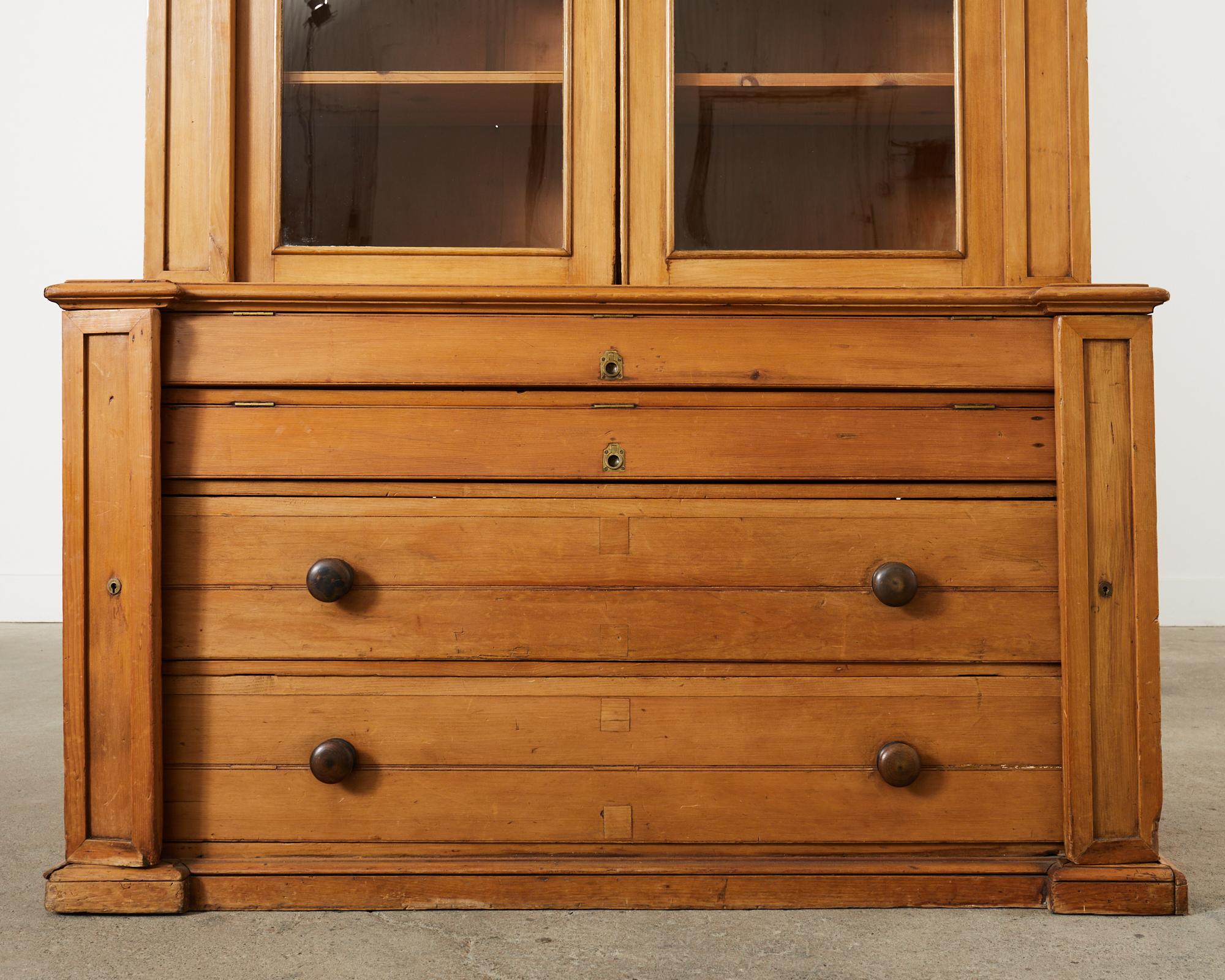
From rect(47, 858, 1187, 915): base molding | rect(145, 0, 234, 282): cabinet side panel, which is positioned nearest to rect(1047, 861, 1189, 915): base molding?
rect(47, 858, 1187, 915): base molding

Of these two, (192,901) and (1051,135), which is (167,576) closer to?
(192,901)

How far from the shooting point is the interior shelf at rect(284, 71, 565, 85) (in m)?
1.61

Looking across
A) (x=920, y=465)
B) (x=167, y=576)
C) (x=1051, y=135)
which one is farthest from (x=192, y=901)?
(x=1051, y=135)

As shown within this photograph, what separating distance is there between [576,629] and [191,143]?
3.34ft

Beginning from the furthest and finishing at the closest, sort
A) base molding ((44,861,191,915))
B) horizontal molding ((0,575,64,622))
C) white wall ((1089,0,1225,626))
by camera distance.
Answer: horizontal molding ((0,575,64,622)) < white wall ((1089,0,1225,626)) < base molding ((44,861,191,915))

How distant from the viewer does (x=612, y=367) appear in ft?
4.98

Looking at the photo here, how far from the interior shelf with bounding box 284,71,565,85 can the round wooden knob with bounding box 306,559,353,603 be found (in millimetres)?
817

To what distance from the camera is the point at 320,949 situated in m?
1.38

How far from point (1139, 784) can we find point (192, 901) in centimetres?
149

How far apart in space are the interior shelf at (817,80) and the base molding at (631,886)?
1283 millimetres

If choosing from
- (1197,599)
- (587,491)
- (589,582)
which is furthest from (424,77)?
(1197,599)

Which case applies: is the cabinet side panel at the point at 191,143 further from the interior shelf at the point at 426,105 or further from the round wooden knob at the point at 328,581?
the round wooden knob at the point at 328,581

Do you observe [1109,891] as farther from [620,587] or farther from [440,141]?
[440,141]

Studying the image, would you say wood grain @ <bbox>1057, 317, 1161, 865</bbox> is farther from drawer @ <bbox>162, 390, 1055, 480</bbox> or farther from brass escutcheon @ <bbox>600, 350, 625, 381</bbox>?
brass escutcheon @ <bbox>600, 350, 625, 381</bbox>
